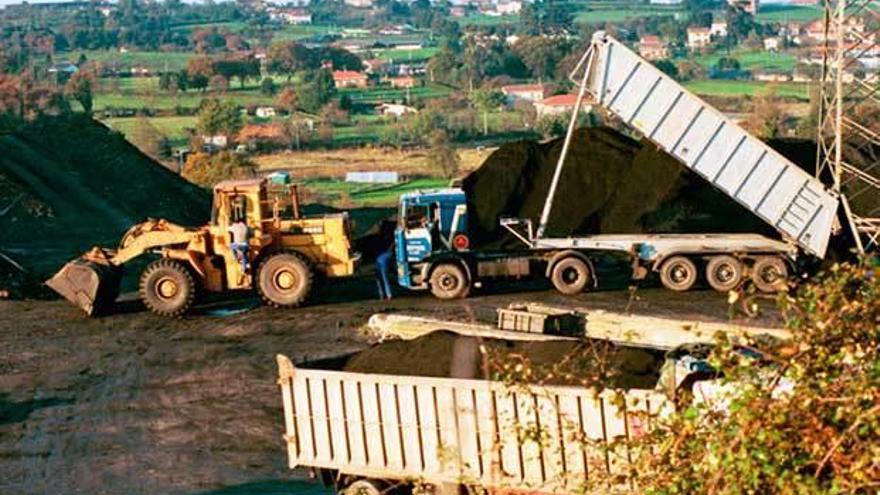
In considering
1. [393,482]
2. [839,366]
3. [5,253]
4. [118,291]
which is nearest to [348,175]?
[5,253]

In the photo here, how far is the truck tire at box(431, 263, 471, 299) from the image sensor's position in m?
26.2

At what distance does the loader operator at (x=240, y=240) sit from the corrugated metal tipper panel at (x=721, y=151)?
6.43m

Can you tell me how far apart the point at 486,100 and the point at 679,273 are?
86.4 metres

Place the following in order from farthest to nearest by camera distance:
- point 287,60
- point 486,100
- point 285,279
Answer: point 287,60 → point 486,100 → point 285,279

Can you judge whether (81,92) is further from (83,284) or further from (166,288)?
(166,288)

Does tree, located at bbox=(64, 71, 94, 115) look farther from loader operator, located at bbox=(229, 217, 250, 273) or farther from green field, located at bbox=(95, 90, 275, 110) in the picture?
loader operator, located at bbox=(229, 217, 250, 273)

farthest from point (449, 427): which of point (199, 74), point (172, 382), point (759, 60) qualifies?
point (759, 60)

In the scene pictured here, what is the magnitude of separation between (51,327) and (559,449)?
14592mm

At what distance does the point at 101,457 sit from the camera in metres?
18.5

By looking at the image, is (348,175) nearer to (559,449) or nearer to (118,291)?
(118,291)

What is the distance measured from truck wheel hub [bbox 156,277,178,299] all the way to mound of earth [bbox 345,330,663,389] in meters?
10.7

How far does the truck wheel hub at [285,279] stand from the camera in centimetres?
2597

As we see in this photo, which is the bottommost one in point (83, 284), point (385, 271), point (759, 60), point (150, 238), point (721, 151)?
point (759, 60)

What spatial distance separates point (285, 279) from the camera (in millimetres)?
26031
